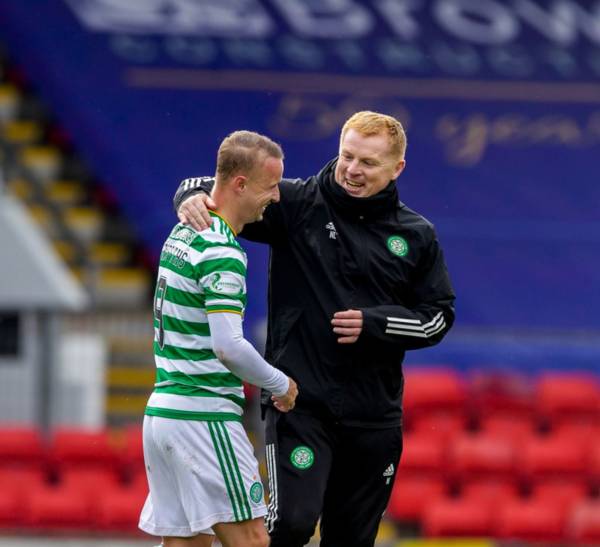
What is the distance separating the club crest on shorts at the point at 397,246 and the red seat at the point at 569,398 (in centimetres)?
690

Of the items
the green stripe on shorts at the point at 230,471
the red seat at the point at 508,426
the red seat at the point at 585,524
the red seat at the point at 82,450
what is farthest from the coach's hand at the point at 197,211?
the red seat at the point at 508,426

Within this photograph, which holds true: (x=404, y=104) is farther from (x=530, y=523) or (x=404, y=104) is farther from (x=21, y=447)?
(x=21, y=447)

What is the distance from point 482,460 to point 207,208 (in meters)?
6.64

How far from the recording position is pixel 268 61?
549 inches

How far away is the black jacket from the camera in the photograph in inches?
215

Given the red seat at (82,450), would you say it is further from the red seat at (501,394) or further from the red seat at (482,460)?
the red seat at (501,394)

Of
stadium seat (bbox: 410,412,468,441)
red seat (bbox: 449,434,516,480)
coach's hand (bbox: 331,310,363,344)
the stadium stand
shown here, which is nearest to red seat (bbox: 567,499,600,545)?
the stadium stand

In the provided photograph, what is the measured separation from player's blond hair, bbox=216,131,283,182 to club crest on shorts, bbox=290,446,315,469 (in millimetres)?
933

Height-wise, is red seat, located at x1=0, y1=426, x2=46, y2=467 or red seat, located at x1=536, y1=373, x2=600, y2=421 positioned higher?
red seat, located at x1=536, y1=373, x2=600, y2=421

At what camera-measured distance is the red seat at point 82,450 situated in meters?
11.4

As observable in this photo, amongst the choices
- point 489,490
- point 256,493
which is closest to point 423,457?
point 489,490

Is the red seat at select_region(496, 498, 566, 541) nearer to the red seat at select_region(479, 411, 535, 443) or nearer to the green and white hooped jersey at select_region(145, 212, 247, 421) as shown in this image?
the red seat at select_region(479, 411, 535, 443)

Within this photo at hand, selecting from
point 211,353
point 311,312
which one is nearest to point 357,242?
point 311,312

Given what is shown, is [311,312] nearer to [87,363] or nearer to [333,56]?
[87,363]
